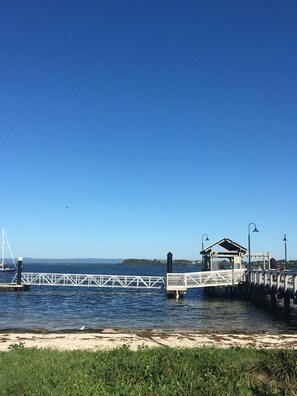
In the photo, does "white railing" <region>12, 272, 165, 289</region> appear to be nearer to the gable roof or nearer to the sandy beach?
the gable roof

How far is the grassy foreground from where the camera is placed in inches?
273

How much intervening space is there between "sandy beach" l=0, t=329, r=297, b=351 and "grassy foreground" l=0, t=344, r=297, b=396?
11.2ft

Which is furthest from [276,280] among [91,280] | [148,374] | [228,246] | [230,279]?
[91,280]

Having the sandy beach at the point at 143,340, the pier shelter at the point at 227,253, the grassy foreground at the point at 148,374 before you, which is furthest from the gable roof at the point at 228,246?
the grassy foreground at the point at 148,374

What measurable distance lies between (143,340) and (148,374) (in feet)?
22.2

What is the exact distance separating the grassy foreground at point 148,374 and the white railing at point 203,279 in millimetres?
28620

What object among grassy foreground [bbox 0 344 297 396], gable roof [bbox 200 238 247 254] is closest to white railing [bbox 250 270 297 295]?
gable roof [bbox 200 238 247 254]

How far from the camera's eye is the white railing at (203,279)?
3838 centimetres

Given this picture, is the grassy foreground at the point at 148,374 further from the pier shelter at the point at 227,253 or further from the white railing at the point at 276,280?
the pier shelter at the point at 227,253

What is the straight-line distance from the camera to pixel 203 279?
130 feet

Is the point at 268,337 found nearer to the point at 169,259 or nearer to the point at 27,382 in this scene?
the point at 27,382

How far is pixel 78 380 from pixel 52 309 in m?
23.7

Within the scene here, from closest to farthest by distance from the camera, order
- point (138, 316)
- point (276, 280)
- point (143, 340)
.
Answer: point (143, 340), point (138, 316), point (276, 280)

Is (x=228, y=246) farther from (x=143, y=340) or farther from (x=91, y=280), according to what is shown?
(x=143, y=340)
